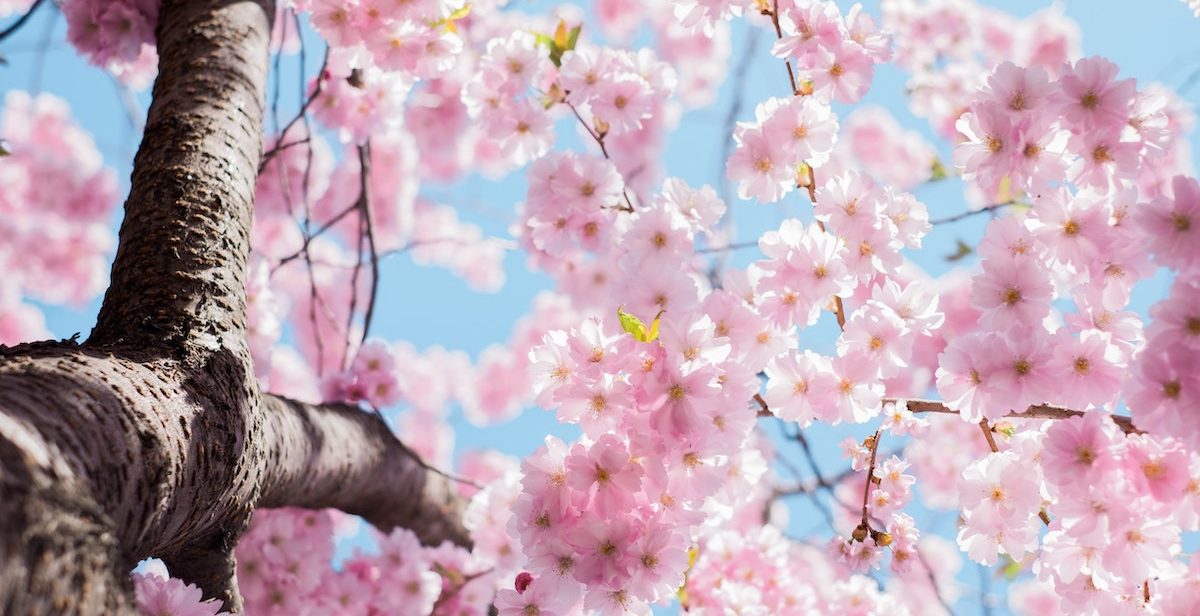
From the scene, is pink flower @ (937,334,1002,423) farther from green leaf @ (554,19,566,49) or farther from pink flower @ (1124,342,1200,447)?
green leaf @ (554,19,566,49)

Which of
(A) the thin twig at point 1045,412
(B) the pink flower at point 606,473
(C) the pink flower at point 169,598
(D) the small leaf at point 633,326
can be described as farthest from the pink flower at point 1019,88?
(C) the pink flower at point 169,598

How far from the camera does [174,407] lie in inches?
42.9

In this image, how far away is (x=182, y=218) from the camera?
1.36 meters

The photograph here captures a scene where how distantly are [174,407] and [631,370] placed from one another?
28.4 inches

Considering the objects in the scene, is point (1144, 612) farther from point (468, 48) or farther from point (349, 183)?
point (349, 183)

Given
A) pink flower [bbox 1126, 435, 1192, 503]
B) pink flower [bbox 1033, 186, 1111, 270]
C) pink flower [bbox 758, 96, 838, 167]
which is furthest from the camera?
pink flower [bbox 758, 96, 838, 167]

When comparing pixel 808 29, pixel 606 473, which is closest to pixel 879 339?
pixel 606 473

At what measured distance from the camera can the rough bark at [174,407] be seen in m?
0.79

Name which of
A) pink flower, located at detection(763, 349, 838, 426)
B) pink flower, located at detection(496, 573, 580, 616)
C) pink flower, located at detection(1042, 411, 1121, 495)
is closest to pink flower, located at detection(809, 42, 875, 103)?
pink flower, located at detection(763, 349, 838, 426)

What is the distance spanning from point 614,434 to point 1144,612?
36.9 inches

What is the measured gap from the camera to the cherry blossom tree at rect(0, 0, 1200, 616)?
106 centimetres

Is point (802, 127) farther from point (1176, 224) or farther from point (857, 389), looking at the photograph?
point (1176, 224)

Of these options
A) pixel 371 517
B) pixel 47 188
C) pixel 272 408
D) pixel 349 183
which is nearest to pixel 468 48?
pixel 349 183

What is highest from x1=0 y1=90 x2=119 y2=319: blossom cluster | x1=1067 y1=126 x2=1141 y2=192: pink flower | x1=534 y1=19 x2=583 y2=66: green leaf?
x1=0 y1=90 x2=119 y2=319: blossom cluster
